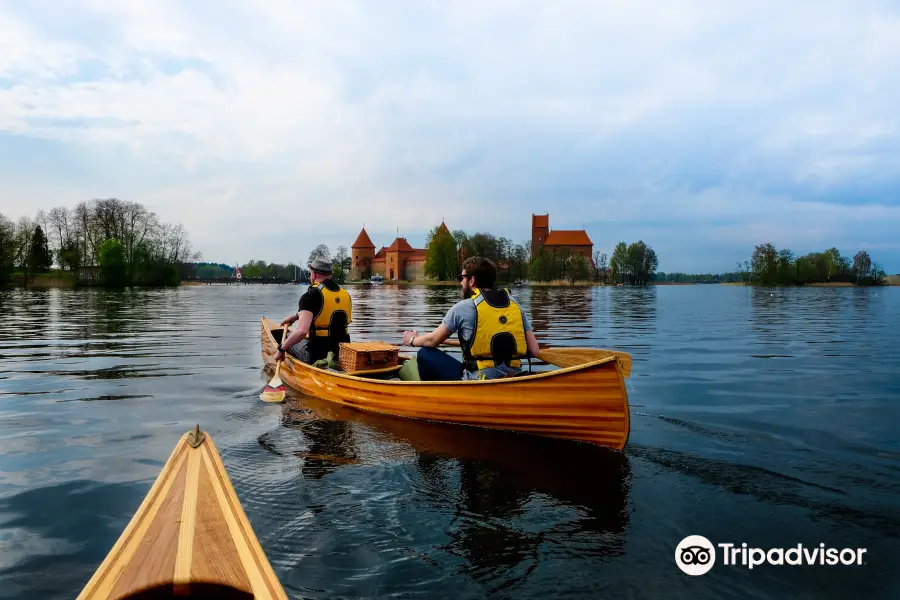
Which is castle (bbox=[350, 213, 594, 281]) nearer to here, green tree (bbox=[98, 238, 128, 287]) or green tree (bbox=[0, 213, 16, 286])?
green tree (bbox=[98, 238, 128, 287])

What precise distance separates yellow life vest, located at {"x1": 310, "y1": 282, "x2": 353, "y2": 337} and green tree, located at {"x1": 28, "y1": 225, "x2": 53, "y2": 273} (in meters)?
72.8

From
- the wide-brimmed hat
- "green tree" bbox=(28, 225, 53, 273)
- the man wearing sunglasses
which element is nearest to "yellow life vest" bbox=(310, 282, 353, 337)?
the wide-brimmed hat

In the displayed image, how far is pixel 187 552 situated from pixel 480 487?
2877 millimetres

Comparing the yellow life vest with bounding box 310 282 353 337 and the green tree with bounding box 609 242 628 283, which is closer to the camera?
the yellow life vest with bounding box 310 282 353 337

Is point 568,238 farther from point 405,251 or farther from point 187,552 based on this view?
point 187,552

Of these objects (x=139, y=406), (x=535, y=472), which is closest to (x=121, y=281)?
(x=139, y=406)

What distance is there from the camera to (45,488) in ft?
16.6

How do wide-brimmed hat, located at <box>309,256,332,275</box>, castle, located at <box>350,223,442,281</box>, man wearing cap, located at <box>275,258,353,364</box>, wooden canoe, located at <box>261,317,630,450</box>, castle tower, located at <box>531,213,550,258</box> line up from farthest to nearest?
castle tower, located at <box>531,213,550,258</box>
castle, located at <box>350,223,442,281</box>
man wearing cap, located at <box>275,258,353,364</box>
wide-brimmed hat, located at <box>309,256,332,275</box>
wooden canoe, located at <box>261,317,630,450</box>

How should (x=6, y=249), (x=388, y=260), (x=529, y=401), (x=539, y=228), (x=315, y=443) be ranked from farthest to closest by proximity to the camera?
(x=539, y=228), (x=388, y=260), (x=6, y=249), (x=315, y=443), (x=529, y=401)

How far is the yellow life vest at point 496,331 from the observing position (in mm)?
6363

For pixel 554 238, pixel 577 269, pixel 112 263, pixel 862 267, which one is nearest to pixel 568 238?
pixel 554 238

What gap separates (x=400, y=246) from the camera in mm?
143125

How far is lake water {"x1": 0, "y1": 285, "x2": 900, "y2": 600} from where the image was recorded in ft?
11.7

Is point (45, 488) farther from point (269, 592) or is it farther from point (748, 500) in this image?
point (748, 500)
